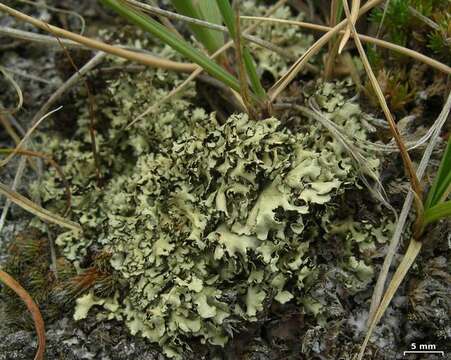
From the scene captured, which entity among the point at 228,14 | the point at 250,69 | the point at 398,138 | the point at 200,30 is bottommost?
the point at 398,138

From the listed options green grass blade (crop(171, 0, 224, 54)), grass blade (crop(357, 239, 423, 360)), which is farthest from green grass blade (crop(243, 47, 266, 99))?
grass blade (crop(357, 239, 423, 360))

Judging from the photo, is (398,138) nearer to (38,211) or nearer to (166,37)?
(166,37)

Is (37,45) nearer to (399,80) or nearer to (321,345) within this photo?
(399,80)

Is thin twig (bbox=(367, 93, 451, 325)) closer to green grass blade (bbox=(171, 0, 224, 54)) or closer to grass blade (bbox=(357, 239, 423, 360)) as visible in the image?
grass blade (bbox=(357, 239, 423, 360))

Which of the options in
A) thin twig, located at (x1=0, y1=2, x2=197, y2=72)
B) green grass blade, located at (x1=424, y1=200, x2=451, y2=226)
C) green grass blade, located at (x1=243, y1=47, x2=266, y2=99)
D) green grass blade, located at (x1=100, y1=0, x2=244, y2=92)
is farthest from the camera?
thin twig, located at (x1=0, y1=2, x2=197, y2=72)

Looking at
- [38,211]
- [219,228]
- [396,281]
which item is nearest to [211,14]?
[219,228]

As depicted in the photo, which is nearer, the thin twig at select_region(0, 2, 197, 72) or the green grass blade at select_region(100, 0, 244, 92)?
the green grass blade at select_region(100, 0, 244, 92)
